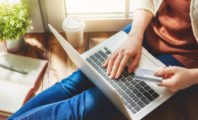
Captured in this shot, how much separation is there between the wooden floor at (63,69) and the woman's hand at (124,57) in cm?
25

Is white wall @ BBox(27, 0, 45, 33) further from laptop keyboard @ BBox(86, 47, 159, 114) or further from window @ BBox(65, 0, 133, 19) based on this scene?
laptop keyboard @ BBox(86, 47, 159, 114)

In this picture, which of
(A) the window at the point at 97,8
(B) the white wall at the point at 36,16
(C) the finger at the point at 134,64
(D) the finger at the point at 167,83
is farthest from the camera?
(A) the window at the point at 97,8

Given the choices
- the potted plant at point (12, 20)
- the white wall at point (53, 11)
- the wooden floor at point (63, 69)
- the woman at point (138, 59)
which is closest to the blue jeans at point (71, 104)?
the woman at point (138, 59)

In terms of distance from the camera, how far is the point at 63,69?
4.96 ft

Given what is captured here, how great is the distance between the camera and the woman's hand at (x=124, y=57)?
1.05 meters

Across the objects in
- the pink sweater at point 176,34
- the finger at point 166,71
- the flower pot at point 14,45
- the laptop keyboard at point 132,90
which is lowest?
the flower pot at point 14,45

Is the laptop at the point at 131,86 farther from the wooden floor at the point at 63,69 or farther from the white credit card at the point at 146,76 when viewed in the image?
the wooden floor at the point at 63,69

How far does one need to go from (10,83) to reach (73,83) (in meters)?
0.43

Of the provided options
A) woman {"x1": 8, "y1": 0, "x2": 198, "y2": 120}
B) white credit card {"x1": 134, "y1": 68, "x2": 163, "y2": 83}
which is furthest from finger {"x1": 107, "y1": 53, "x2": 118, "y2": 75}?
white credit card {"x1": 134, "y1": 68, "x2": 163, "y2": 83}

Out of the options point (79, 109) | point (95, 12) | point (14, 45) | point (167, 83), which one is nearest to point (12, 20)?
point (14, 45)

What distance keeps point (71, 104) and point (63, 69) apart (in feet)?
1.63

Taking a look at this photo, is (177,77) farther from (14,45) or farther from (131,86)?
(14,45)

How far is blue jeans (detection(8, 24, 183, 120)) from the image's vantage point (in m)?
0.99

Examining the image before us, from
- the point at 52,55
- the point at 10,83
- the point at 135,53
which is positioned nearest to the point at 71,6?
the point at 52,55
